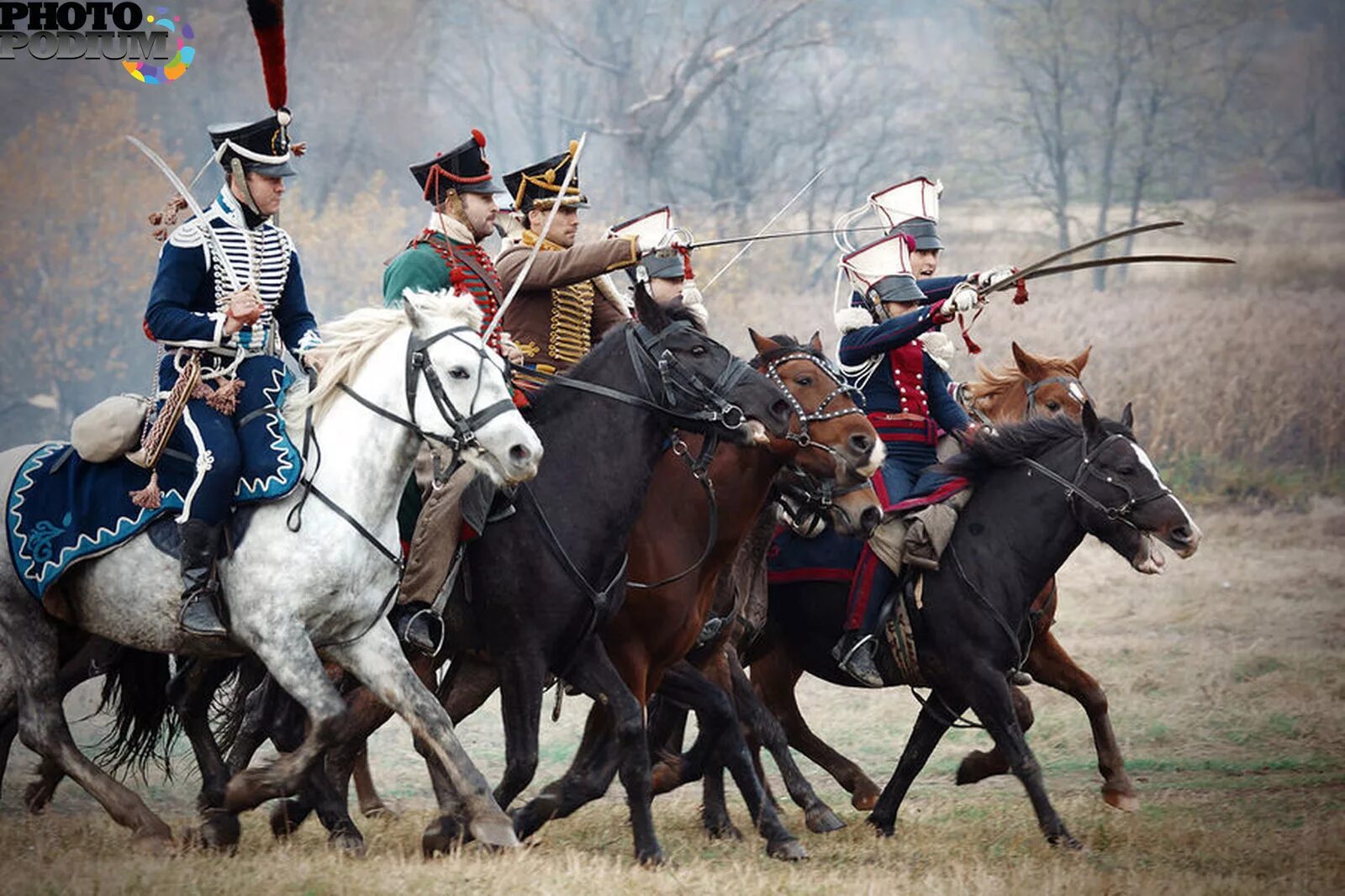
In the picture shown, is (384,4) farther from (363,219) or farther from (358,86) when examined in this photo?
(363,219)

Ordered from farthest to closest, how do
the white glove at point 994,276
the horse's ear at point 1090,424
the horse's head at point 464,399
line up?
the horse's ear at point 1090,424 → the white glove at point 994,276 → the horse's head at point 464,399

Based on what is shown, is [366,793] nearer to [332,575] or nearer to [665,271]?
[332,575]

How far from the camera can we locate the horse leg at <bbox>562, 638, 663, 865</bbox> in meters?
7.73

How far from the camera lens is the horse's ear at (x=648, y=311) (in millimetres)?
Result: 8242

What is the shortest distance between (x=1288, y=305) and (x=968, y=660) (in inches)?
848

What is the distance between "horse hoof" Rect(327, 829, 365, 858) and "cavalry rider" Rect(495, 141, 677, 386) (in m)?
2.28

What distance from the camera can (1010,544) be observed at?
920cm

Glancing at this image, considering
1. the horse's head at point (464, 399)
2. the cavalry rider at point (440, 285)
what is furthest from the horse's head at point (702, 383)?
the horse's head at point (464, 399)

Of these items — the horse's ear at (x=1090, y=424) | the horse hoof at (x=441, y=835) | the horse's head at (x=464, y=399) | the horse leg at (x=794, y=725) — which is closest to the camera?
the horse's head at (x=464, y=399)

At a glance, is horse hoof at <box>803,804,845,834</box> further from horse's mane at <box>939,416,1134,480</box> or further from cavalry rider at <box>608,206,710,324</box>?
cavalry rider at <box>608,206,710,324</box>

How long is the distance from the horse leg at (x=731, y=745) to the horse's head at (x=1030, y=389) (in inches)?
109

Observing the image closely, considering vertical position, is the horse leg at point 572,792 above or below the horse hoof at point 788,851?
above

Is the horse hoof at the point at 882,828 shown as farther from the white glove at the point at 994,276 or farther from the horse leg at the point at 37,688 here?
the horse leg at the point at 37,688

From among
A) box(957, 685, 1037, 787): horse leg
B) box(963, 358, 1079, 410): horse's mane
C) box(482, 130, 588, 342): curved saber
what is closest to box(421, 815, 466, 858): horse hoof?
box(482, 130, 588, 342): curved saber
